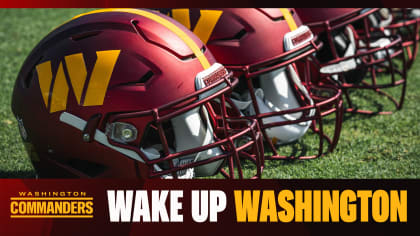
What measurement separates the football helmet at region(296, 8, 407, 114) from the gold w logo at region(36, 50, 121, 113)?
5.12 ft

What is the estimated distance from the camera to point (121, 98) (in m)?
2.08

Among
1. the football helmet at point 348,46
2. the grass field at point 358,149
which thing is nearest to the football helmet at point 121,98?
the grass field at point 358,149

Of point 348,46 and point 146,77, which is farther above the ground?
point 348,46

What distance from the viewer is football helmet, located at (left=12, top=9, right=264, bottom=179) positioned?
6.87ft

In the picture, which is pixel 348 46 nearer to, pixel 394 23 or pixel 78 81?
pixel 394 23

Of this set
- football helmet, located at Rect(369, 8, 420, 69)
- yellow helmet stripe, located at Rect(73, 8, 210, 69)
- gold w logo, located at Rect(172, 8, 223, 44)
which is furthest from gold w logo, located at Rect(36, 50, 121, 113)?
football helmet, located at Rect(369, 8, 420, 69)

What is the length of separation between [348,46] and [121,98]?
195cm

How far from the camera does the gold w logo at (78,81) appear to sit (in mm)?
2098

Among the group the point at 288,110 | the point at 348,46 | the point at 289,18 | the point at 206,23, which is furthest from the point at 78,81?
the point at 348,46

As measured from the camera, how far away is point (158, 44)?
7.06 feet

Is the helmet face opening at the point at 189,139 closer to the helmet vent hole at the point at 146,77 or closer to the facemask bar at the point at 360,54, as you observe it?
the helmet vent hole at the point at 146,77

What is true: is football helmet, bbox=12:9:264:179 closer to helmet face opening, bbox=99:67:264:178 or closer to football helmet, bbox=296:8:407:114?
helmet face opening, bbox=99:67:264:178

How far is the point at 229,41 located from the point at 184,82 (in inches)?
24.5

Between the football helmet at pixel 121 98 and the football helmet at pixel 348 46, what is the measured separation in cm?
114
